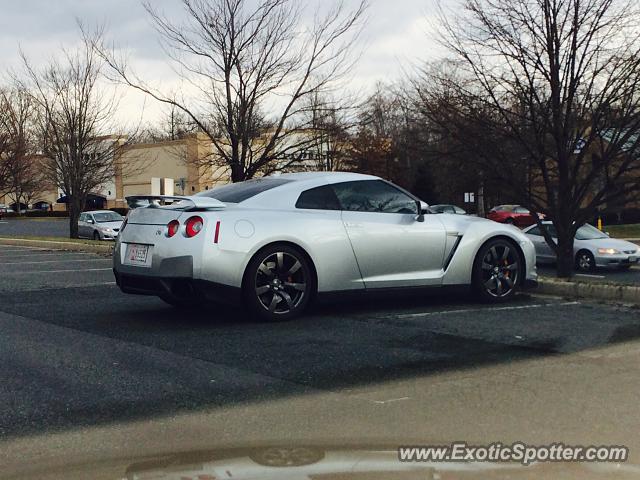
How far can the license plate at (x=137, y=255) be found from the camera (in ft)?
23.6

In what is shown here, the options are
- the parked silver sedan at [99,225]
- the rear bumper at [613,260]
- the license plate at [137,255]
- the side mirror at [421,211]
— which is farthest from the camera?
the parked silver sedan at [99,225]

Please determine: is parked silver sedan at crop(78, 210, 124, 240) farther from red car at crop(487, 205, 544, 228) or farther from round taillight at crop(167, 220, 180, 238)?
round taillight at crop(167, 220, 180, 238)

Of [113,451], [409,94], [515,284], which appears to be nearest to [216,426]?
[113,451]

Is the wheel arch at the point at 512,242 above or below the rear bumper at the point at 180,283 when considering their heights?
above

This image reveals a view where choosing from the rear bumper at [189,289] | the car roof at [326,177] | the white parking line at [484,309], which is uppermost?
the car roof at [326,177]

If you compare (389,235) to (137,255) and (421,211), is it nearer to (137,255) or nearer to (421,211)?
(421,211)

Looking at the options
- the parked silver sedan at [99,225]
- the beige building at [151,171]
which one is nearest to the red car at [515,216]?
the beige building at [151,171]

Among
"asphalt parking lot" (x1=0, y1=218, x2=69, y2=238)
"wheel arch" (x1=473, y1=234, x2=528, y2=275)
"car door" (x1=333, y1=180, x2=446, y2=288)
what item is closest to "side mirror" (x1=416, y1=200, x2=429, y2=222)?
"car door" (x1=333, y1=180, x2=446, y2=288)

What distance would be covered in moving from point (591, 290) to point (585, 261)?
372 inches

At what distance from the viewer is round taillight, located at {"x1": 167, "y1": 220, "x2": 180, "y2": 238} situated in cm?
706

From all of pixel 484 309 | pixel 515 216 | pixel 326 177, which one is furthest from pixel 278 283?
pixel 515 216

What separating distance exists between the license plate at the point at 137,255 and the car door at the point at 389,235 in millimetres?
1940

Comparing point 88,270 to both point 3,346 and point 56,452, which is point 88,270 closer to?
point 3,346

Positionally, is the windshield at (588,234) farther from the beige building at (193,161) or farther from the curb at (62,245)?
the curb at (62,245)
